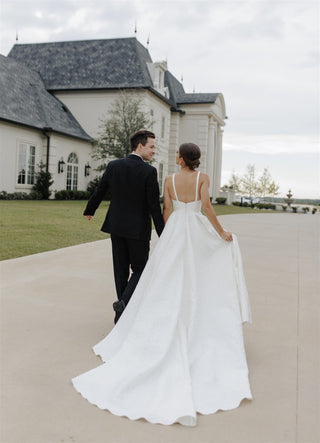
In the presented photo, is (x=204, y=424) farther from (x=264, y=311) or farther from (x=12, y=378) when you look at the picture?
(x=264, y=311)

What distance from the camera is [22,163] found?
84.7 ft

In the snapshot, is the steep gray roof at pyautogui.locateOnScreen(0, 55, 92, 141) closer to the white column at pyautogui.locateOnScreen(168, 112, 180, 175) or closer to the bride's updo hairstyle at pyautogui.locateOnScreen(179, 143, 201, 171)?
the white column at pyautogui.locateOnScreen(168, 112, 180, 175)

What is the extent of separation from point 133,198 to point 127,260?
69cm

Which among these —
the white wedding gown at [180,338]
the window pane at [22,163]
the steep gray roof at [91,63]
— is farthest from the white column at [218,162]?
the white wedding gown at [180,338]

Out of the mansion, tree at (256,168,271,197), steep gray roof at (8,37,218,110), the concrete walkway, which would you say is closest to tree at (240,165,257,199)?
tree at (256,168,271,197)

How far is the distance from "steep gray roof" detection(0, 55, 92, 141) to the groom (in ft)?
70.3

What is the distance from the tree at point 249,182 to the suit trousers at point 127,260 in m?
75.4

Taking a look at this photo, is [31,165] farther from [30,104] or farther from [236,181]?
[236,181]

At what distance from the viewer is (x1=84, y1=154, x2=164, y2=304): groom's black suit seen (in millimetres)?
4270

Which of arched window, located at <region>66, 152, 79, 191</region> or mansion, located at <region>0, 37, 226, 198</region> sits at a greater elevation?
mansion, located at <region>0, 37, 226, 198</region>

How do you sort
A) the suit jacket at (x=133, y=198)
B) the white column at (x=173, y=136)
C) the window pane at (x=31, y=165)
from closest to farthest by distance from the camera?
1. the suit jacket at (x=133, y=198)
2. the window pane at (x=31, y=165)
3. the white column at (x=173, y=136)

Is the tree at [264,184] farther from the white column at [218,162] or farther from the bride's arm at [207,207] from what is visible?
the bride's arm at [207,207]

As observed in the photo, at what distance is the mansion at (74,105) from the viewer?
25875 millimetres

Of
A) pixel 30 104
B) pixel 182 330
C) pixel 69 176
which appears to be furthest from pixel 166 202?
pixel 69 176
